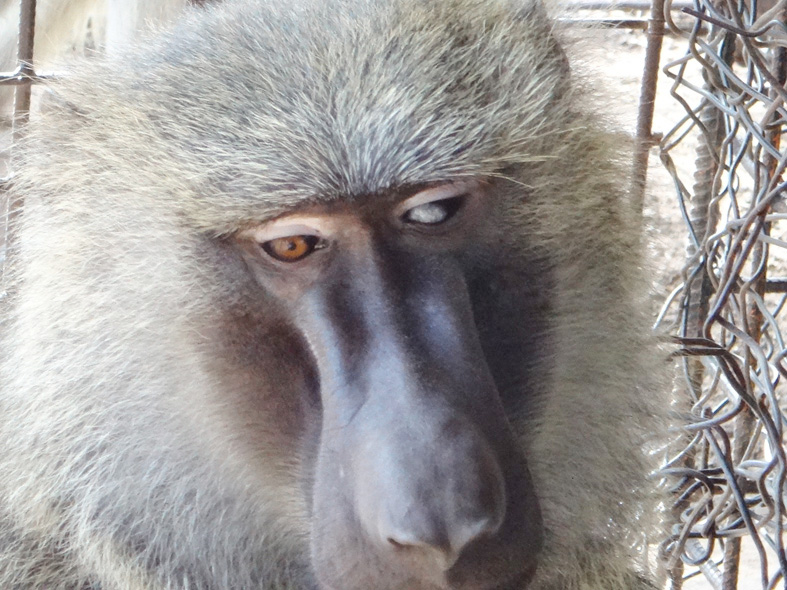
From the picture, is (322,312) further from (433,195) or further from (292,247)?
(433,195)

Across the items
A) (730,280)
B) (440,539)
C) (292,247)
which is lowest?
(440,539)

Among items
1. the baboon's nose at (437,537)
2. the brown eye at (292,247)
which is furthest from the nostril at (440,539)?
the brown eye at (292,247)

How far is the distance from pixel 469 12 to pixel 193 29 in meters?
0.49

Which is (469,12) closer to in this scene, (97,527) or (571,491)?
(571,491)

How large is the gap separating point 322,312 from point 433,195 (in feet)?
0.81

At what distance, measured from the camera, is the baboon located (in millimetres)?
1337

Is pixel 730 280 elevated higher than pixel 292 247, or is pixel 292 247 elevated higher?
pixel 292 247

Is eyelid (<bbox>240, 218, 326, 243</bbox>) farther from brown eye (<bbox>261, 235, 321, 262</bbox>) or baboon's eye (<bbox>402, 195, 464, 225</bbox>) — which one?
baboon's eye (<bbox>402, 195, 464, 225</bbox>)

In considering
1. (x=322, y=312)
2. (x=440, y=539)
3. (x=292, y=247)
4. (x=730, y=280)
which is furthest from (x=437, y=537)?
(x=730, y=280)

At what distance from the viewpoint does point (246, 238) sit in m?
1.49

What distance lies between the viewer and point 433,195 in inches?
57.5

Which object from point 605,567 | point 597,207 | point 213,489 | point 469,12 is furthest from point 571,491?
point 469,12

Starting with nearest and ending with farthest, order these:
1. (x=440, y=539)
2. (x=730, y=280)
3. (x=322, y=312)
Answer: (x=440, y=539)
(x=322, y=312)
(x=730, y=280)

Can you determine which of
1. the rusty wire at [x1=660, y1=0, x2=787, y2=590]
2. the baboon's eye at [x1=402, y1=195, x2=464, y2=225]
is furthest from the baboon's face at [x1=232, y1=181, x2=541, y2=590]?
the rusty wire at [x1=660, y1=0, x2=787, y2=590]
